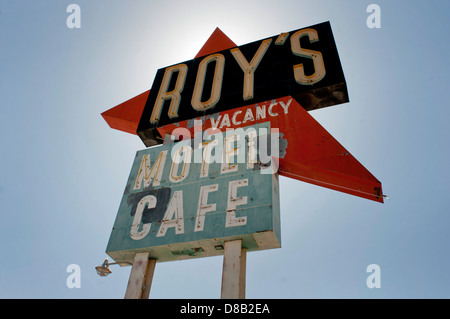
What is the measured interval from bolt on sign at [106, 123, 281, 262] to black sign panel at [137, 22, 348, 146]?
119 cm

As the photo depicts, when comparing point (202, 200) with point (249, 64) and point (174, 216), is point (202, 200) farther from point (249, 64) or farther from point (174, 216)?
point (249, 64)

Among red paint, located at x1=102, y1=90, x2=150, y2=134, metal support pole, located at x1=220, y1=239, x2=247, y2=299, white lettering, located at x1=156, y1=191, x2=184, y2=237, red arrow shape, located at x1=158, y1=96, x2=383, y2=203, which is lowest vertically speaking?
metal support pole, located at x1=220, y1=239, x2=247, y2=299

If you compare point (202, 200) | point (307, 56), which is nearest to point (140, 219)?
point (202, 200)

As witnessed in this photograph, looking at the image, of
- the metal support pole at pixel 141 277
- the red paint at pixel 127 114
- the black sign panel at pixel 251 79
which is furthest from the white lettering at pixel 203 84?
the metal support pole at pixel 141 277

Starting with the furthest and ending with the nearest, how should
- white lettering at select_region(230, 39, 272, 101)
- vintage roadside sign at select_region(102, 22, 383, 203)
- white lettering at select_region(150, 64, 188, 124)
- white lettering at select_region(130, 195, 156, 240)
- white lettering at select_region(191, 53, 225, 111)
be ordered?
white lettering at select_region(150, 64, 188, 124) < white lettering at select_region(191, 53, 225, 111) < white lettering at select_region(230, 39, 272, 101) < vintage roadside sign at select_region(102, 22, 383, 203) < white lettering at select_region(130, 195, 156, 240)

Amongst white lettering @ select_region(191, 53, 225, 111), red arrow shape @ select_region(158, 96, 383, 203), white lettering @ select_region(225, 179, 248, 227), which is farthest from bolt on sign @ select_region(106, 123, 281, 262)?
white lettering @ select_region(191, 53, 225, 111)

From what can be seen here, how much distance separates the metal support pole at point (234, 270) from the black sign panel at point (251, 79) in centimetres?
349

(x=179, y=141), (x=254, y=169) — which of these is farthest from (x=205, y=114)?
(x=254, y=169)

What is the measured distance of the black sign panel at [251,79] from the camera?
7844mm

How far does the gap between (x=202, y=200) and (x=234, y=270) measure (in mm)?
1448

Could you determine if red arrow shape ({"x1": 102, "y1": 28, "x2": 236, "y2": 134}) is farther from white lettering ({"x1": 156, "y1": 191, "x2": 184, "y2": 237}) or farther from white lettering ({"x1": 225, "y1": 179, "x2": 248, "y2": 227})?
white lettering ({"x1": 225, "y1": 179, "x2": 248, "y2": 227})

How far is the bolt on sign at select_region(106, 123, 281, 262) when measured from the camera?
577 centimetres

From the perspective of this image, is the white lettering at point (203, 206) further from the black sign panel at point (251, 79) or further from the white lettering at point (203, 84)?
the white lettering at point (203, 84)
